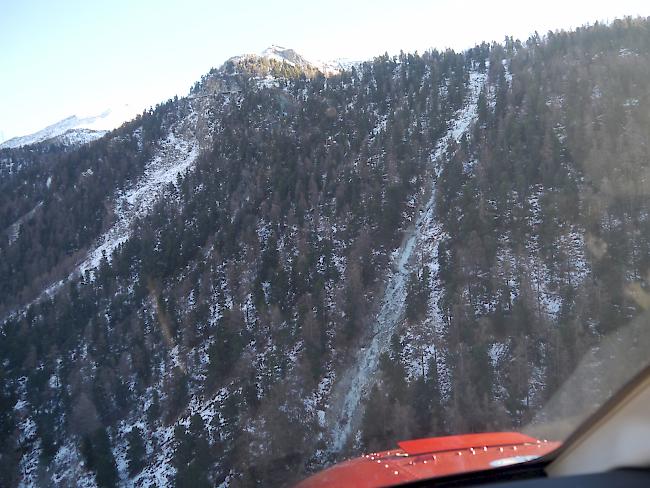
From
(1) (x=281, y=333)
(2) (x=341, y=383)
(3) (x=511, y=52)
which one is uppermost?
(3) (x=511, y=52)

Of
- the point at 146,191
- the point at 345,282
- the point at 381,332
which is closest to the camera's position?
the point at 381,332

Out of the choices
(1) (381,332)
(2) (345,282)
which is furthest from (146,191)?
(1) (381,332)

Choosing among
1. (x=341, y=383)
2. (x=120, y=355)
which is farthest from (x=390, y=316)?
(x=120, y=355)

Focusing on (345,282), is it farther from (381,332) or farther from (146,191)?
(146,191)

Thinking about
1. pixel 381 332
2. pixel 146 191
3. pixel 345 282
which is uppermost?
pixel 146 191

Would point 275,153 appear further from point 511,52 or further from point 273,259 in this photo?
point 511,52

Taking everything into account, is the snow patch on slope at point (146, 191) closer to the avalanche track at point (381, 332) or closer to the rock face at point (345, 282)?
the rock face at point (345, 282)

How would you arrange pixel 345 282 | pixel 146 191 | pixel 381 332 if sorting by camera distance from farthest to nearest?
pixel 146 191 < pixel 345 282 < pixel 381 332

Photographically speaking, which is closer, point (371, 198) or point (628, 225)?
point (628, 225)
